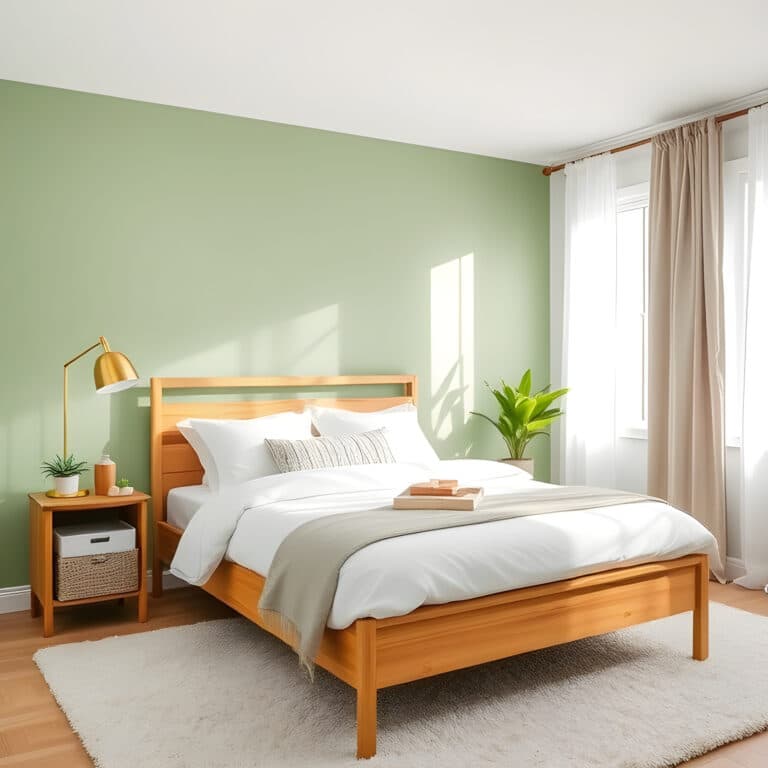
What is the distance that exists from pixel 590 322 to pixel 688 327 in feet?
2.74

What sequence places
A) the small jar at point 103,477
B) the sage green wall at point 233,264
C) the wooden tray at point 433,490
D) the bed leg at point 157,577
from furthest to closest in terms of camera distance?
the bed leg at point 157,577 → the sage green wall at point 233,264 → the small jar at point 103,477 → the wooden tray at point 433,490

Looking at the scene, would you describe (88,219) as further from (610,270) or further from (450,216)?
(610,270)

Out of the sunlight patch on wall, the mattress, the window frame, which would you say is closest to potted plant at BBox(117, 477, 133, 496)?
the mattress

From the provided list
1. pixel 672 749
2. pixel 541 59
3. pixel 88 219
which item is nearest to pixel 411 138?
pixel 541 59

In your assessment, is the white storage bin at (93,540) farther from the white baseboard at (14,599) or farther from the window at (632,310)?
the window at (632,310)

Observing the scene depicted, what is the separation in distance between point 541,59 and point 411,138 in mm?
1399

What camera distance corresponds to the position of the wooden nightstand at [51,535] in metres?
3.69

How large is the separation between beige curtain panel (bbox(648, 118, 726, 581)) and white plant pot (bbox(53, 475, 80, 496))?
3172 millimetres

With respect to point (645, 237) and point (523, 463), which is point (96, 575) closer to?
point (523, 463)

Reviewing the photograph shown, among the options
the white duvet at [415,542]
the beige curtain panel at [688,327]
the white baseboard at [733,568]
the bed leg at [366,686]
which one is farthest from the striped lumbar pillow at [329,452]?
the white baseboard at [733,568]

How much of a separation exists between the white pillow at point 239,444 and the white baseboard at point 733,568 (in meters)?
2.41

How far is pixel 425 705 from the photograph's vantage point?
2873 mm

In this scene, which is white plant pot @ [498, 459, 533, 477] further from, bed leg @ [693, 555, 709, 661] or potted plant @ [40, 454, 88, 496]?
potted plant @ [40, 454, 88, 496]

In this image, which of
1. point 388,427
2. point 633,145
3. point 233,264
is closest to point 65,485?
point 233,264
